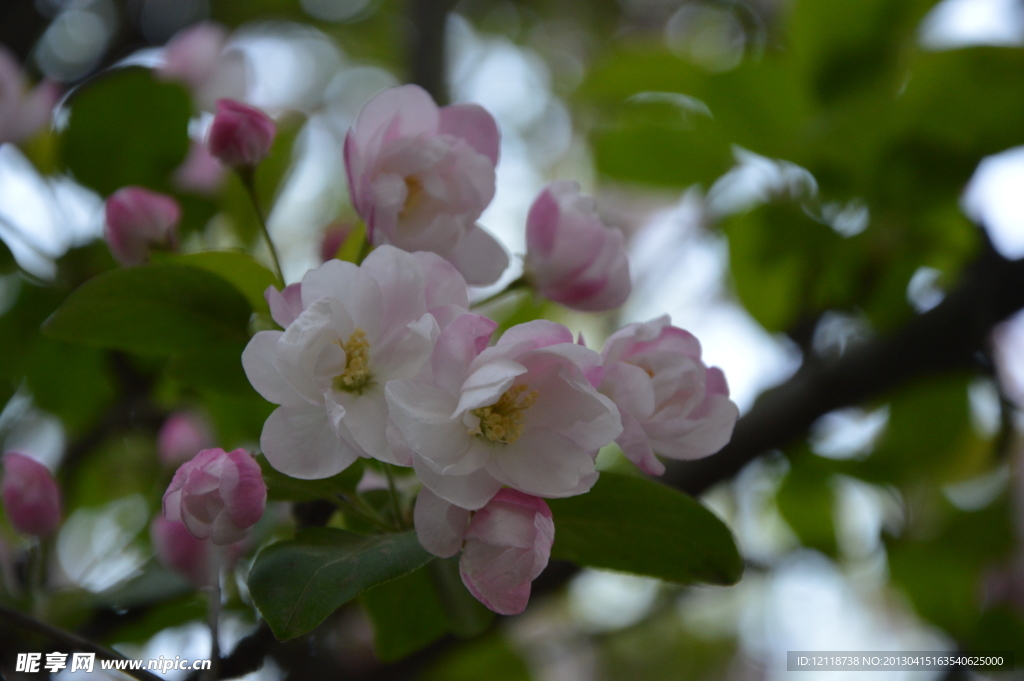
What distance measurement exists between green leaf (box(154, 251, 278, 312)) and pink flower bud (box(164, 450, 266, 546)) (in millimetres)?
182

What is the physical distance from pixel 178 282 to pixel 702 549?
401mm

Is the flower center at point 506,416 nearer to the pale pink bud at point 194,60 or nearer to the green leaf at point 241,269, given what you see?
the green leaf at point 241,269

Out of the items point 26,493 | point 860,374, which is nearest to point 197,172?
point 26,493

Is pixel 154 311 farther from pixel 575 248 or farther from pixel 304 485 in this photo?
pixel 575 248

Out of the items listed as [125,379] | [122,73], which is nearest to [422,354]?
[122,73]

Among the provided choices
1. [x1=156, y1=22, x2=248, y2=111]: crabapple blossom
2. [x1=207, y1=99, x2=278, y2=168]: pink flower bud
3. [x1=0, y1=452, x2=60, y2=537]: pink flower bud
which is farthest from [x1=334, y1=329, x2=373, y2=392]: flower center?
[x1=156, y1=22, x2=248, y2=111]: crabapple blossom

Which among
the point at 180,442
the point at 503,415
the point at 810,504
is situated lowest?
the point at 810,504

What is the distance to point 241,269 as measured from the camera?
612mm

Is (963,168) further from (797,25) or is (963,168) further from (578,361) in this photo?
(578,361)

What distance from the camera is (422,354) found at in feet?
1.54

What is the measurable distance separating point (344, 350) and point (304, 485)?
0.36ft

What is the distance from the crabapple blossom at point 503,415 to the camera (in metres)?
0.42

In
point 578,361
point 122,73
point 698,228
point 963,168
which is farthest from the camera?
point 698,228

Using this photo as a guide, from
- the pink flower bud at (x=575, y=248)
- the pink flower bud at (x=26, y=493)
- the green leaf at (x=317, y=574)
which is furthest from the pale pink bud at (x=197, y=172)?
the green leaf at (x=317, y=574)
